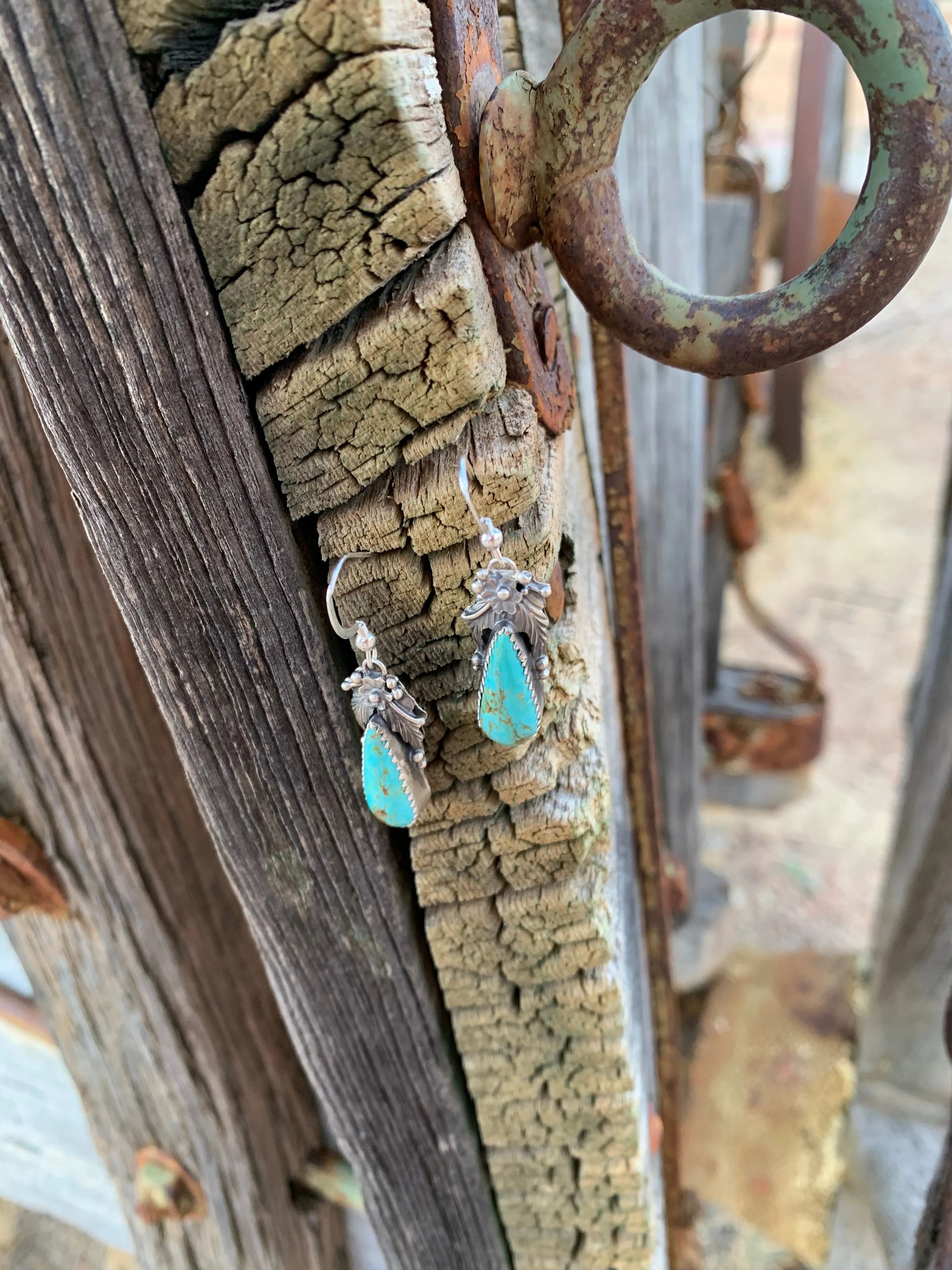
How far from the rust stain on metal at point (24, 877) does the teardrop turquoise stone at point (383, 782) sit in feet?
1.57

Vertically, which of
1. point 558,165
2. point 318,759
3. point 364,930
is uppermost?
point 558,165

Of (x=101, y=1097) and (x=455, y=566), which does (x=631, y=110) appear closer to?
(x=455, y=566)

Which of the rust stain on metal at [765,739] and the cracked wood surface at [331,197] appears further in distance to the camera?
the rust stain on metal at [765,739]

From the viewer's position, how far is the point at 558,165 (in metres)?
0.50

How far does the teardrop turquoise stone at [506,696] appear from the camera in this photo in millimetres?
523

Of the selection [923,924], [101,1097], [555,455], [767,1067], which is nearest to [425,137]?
[555,455]

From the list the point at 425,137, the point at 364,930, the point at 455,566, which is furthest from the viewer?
the point at 364,930

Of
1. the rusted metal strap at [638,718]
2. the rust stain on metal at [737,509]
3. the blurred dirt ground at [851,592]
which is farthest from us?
the blurred dirt ground at [851,592]

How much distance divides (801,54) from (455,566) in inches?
109

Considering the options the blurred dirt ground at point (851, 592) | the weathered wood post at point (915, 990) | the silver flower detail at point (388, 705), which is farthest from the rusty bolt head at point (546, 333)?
the blurred dirt ground at point (851, 592)

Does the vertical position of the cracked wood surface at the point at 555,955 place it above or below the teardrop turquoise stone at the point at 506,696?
below

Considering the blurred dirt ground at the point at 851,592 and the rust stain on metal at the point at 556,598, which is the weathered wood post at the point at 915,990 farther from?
the rust stain on metal at the point at 556,598

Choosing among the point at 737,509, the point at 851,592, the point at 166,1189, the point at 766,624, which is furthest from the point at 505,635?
the point at 851,592

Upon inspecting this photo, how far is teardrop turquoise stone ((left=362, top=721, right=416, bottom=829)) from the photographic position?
22.2 inches
